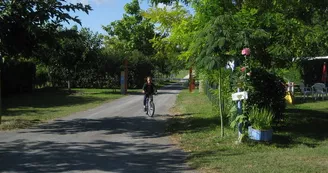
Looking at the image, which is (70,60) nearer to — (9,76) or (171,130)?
(9,76)

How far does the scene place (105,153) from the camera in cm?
848

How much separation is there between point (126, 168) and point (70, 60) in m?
25.0

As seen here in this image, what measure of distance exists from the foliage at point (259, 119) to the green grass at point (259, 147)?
0.38 metres

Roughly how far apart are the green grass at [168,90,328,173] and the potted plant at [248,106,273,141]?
16 centimetres

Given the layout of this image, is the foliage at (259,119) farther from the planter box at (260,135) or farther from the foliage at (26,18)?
the foliage at (26,18)

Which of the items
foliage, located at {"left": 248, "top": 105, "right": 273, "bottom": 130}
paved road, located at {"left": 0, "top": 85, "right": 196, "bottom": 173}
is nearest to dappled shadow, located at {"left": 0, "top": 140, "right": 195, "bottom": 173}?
paved road, located at {"left": 0, "top": 85, "right": 196, "bottom": 173}

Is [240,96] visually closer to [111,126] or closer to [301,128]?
[301,128]

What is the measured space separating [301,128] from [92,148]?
5754mm

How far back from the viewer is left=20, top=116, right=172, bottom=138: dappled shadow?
11.4 m

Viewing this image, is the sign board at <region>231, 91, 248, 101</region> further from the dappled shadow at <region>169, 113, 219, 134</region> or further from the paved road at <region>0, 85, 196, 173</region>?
the dappled shadow at <region>169, 113, 219, 134</region>

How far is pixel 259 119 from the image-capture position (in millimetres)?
9141

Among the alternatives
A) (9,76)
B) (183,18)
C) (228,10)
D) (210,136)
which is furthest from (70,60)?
(210,136)

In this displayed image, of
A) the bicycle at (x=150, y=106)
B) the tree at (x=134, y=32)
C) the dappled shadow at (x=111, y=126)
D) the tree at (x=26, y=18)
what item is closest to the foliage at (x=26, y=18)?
the tree at (x=26, y=18)

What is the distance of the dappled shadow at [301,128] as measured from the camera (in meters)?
9.53
